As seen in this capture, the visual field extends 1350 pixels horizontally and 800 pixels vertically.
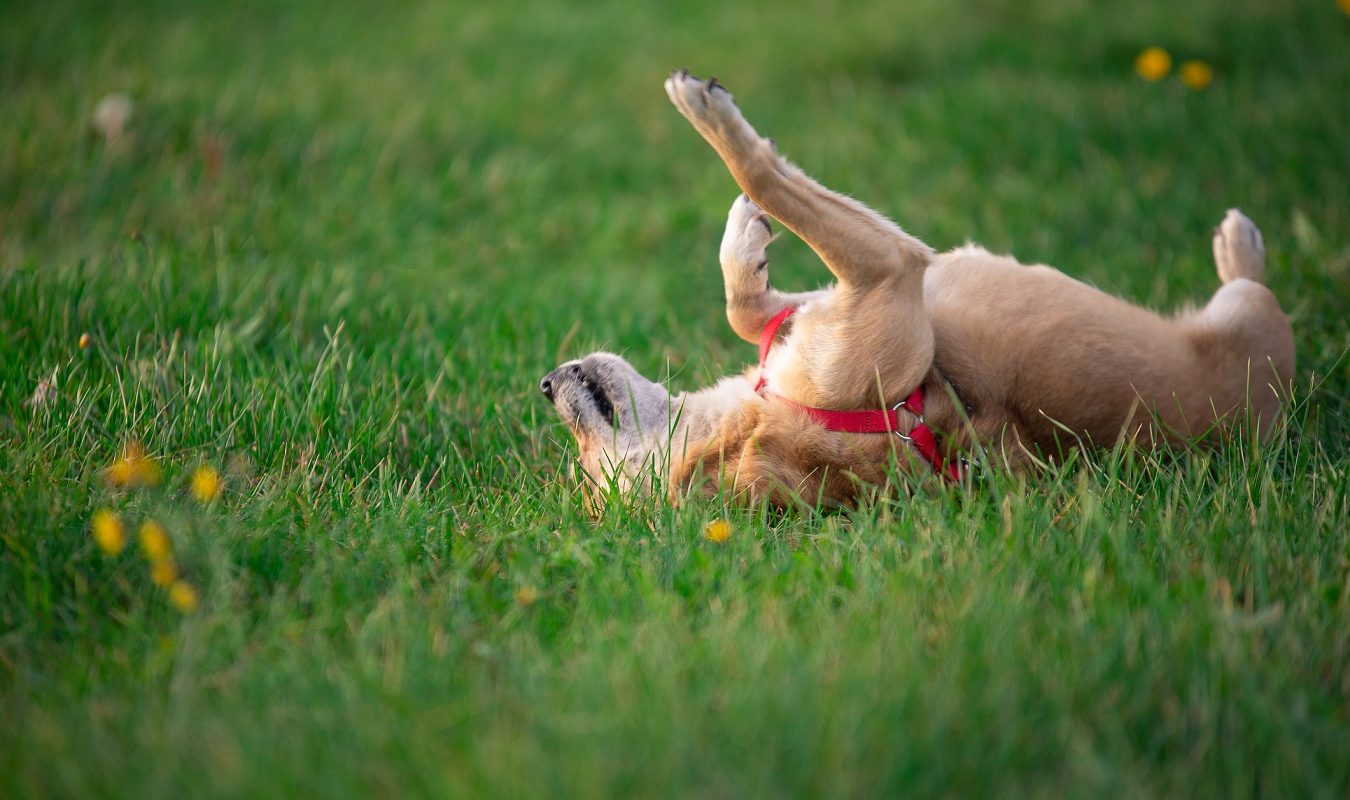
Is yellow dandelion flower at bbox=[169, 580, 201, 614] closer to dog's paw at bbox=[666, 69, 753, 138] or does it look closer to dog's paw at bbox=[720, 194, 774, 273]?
dog's paw at bbox=[666, 69, 753, 138]

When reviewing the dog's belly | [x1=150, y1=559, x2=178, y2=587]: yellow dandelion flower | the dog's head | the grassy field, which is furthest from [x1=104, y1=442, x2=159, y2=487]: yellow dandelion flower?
the dog's belly

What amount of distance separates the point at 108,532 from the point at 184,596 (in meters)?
0.22

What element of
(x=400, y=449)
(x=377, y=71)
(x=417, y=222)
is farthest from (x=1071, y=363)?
(x=377, y=71)

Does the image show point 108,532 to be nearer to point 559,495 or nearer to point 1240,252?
point 559,495

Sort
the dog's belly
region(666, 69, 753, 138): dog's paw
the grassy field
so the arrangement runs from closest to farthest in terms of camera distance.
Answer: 1. the grassy field
2. region(666, 69, 753, 138): dog's paw
3. the dog's belly

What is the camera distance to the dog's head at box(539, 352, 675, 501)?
106 inches

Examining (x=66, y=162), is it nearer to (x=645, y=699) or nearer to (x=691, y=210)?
(x=691, y=210)

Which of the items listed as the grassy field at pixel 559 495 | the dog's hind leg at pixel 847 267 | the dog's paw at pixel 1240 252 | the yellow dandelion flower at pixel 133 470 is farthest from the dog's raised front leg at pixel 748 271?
the yellow dandelion flower at pixel 133 470

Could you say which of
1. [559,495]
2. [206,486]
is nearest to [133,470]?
[206,486]

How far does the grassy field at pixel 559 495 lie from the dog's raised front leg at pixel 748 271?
1.43 ft

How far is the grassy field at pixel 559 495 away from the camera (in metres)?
1.59

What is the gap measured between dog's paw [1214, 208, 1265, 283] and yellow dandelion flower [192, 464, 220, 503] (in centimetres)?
295

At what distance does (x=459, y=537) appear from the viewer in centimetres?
233

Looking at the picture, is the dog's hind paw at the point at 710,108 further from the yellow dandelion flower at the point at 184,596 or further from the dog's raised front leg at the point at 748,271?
the yellow dandelion flower at the point at 184,596
